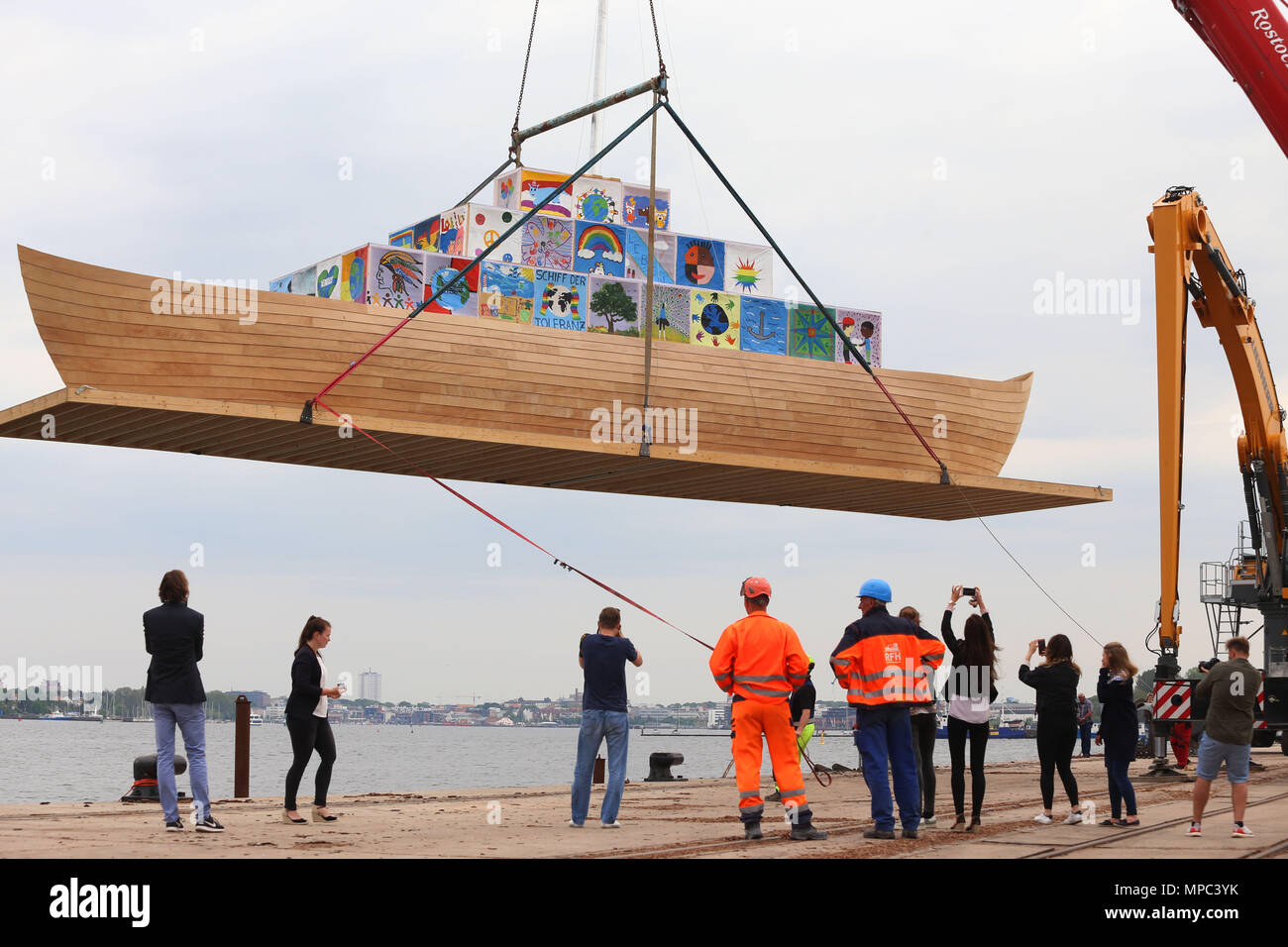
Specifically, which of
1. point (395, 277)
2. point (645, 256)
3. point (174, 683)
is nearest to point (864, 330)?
point (645, 256)

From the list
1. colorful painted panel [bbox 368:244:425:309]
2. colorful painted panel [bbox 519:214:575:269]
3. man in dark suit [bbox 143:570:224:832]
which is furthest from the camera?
colorful painted panel [bbox 519:214:575:269]

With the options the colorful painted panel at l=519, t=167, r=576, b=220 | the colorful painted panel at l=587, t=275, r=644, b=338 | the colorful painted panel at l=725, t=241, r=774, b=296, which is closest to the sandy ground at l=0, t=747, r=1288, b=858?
the colorful painted panel at l=587, t=275, r=644, b=338

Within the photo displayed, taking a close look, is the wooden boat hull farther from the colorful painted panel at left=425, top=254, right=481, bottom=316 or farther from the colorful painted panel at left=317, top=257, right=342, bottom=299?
the colorful painted panel at left=317, top=257, right=342, bottom=299

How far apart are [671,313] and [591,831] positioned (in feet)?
22.3

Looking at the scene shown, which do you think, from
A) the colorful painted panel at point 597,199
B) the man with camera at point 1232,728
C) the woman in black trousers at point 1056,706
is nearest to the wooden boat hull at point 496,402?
the colorful painted panel at point 597,199

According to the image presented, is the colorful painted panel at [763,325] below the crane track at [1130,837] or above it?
above

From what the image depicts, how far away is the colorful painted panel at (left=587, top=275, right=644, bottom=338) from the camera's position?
1570 cm

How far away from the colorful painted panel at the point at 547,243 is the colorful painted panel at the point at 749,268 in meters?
2.21

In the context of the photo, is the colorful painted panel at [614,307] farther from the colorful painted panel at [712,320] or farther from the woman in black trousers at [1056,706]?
the woman in black trousers at [1056,706]

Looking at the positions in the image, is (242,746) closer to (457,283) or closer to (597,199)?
(457,283)

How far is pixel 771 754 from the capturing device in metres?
10.1

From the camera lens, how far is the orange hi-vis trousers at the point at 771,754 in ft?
33.0

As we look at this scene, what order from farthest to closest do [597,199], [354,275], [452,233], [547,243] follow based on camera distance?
[597,199]
[452,233]
[547,243]
[354,275]

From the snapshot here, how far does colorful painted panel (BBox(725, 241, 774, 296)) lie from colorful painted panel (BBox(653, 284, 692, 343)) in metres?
1.08
